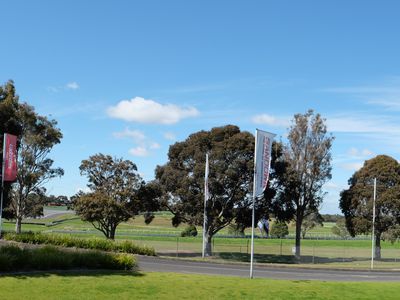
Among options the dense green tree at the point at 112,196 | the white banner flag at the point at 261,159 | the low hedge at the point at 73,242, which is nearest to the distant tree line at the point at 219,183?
the dense green tree at the point at 112,196

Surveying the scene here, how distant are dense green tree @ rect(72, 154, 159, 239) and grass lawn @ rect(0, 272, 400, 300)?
2450 centimetres

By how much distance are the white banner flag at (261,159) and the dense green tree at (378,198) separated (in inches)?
1071

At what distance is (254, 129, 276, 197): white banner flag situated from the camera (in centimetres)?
2191

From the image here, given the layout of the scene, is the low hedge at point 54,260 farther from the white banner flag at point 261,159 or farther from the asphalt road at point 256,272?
the white banner flag at point 261,159

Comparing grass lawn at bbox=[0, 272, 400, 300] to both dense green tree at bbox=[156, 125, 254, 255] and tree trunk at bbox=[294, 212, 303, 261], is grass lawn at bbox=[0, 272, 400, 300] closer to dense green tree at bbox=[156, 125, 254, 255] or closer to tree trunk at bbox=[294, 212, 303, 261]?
dense green tree at bbox=[156, 125, 254, 255]

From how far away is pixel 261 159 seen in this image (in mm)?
22234

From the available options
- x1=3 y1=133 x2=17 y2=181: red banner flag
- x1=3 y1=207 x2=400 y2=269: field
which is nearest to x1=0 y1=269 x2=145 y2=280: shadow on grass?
x1=3 y1=133 x2=17 y2=181: red banner flag

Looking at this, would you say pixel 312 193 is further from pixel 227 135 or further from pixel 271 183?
pixel 227 135

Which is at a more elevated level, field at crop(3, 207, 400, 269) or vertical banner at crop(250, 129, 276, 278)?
vertical banner at crop(250, 129, 276, 278)

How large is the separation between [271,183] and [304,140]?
542 centimetres

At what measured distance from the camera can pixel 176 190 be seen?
43.0 m

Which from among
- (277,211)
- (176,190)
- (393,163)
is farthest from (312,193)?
(176,190)

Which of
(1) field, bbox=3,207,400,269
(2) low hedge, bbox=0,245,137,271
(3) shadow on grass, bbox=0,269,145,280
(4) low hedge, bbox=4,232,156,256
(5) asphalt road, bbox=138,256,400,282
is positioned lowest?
(1) field, bbox=3,207,400,269

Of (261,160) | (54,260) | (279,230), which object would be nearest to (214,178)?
(261,160)
